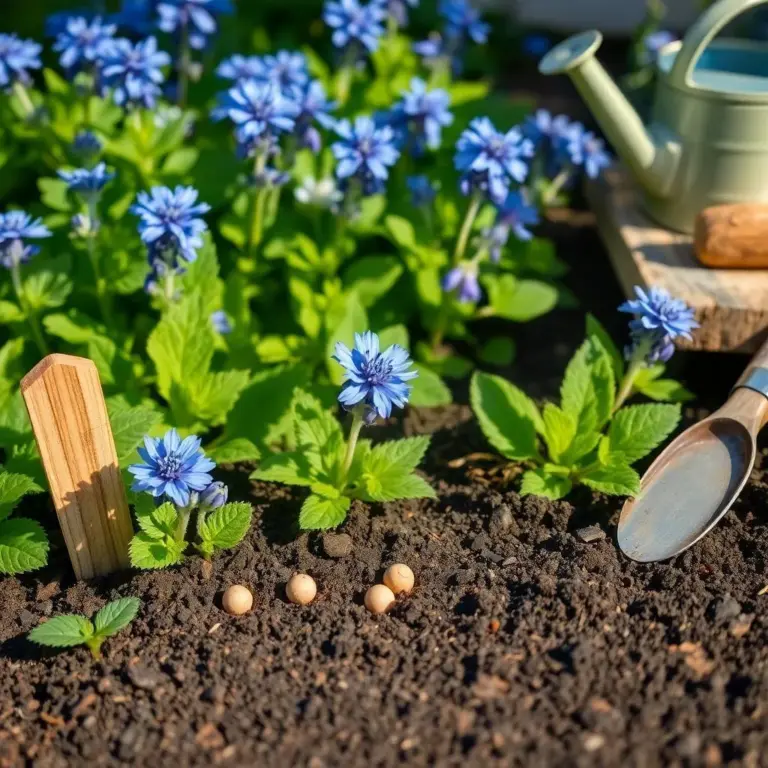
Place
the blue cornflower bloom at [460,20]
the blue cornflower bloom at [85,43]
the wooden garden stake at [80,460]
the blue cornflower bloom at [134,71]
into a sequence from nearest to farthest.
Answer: the wooden garden stake at [80,460]
the blue cornflower bloom at [134,71]
the blue cornflower bloom at [85,43]
the blue cornflower bloom at [460,20]

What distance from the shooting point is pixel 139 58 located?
3109 millimetres

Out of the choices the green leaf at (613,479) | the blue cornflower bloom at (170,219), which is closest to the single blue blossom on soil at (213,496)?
the blue cornflower bloom at (170,219)

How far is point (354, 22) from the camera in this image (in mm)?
3434

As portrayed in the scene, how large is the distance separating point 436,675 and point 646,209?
6.15 ft

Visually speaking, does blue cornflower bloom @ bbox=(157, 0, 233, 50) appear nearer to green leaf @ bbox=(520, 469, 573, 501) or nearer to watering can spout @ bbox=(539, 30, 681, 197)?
watering can spout @ bbox=(539, 30, 681, 197)

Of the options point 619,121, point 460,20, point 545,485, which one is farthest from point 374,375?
point 460,20

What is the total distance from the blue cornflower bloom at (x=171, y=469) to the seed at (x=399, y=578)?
1.54 ft

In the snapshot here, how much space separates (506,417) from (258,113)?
3.66 feet

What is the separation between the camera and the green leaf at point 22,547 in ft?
7.44

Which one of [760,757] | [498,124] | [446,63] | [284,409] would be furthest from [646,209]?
[760,757]

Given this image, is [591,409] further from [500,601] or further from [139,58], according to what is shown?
[139,58]

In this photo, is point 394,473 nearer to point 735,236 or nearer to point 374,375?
point 374,375

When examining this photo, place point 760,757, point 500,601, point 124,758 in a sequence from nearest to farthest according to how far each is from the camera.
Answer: point 760,757
point 124,758
point 500,601

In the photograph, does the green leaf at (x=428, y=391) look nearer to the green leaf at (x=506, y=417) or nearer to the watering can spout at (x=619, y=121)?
the green leaf at (x=506, y=417)
